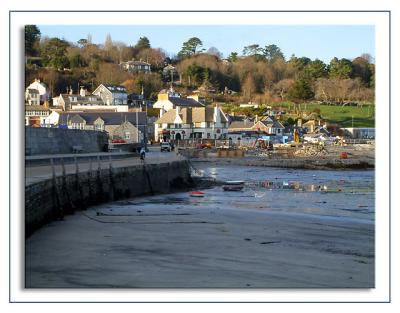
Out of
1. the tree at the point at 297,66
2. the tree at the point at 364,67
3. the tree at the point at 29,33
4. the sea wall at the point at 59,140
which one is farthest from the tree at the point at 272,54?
the tree at the point at 29,33

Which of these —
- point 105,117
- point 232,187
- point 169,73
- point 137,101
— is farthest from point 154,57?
point 232,187

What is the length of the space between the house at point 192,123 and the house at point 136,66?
32.9 metres

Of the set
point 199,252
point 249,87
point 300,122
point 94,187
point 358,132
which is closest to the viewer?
point 199,252

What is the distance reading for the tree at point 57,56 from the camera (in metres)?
86.1

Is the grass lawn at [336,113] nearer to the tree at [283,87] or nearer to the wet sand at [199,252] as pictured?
the tree at [283,87]

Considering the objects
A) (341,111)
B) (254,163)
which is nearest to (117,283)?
(254,163)

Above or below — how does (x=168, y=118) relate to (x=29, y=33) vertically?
above

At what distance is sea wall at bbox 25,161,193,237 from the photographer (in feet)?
42.5

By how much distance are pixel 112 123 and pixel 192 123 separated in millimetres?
18621

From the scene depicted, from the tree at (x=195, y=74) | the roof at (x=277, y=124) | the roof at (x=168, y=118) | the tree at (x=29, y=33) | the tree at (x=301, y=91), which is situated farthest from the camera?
the tree at (x=195, y=74)

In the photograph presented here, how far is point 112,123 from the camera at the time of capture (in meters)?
65.0

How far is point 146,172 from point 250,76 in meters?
87.0

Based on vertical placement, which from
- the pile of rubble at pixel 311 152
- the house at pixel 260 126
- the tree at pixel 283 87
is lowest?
the pile of rubble at pixel 311 152

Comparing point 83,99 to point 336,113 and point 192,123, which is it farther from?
point 336,113
